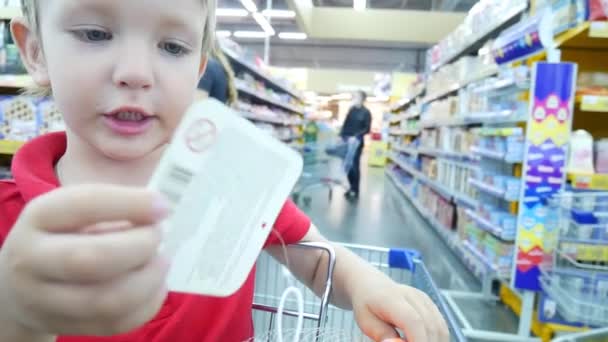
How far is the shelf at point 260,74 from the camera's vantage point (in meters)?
3.95

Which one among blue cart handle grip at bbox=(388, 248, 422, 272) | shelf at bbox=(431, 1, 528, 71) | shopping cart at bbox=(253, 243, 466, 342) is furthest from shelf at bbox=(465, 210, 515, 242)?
blue cart handle grip at bbox=(388, 248, 422, 272)

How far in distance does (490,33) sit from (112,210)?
12.2 feet

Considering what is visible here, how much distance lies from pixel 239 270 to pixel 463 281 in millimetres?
2789

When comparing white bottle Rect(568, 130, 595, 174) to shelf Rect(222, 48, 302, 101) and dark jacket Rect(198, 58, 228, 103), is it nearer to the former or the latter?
dark jacket Rect(198, 58, 228, 103)

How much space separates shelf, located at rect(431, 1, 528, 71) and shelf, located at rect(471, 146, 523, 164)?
0.93 metres

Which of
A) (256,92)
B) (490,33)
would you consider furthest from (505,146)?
(256,92)

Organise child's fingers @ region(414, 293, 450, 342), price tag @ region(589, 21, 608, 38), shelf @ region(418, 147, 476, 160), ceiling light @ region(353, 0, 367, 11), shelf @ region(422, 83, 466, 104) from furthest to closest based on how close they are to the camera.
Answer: ceiling light @ region(353, 0, 367, 11), shelf @ region(422, 83, 466, 104), shelf @ region(418, 147, 476, 160), price tag @ region(589, 21, 608, 38), child's fingers @ region(414, 293, 450, 342)

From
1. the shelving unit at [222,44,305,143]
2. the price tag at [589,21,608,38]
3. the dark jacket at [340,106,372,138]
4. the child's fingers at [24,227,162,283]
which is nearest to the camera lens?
the child's fingers at [24,227,162,283]

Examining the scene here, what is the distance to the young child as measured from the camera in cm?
28

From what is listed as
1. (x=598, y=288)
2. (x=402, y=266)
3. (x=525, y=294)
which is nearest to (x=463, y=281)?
(x=525, y=294)

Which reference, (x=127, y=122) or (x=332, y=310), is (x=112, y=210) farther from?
(x=332, y=310)

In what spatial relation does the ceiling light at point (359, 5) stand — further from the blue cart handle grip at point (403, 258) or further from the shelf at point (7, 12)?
the blue cart handle grip at point (403, 258)

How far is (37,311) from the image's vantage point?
30cm

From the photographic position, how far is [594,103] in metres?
1.93
